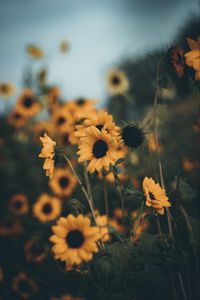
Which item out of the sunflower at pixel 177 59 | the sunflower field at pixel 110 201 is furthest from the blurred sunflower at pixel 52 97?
the sunflower at pixel 177 59

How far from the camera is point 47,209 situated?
2844 millimetres

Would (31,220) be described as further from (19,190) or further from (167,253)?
(167,253)

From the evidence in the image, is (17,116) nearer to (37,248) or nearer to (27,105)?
(27,105)

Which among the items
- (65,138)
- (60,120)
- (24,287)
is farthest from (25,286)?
(60,120)

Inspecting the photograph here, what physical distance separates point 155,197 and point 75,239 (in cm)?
38

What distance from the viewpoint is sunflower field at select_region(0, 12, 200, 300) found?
132 centimetres

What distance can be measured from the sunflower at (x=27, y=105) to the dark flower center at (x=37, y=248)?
2.01 metres

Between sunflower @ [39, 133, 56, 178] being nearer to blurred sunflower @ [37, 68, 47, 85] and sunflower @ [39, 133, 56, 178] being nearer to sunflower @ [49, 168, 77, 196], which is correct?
sunflower @ [49, 168, 77, 196]

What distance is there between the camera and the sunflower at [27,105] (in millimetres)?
3871

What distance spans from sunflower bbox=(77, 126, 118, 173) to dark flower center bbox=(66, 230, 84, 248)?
277 mm

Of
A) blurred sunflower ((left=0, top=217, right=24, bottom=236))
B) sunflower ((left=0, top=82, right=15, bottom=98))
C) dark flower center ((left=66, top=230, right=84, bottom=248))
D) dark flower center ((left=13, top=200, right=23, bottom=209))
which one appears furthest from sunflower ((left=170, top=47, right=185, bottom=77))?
sunflower ((left=0, top=82, right=15, bottom=98))

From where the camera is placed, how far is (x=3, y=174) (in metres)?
4.04

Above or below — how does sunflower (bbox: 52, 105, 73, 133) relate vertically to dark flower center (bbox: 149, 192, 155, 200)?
above

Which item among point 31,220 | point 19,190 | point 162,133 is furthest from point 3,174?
point 162,133
